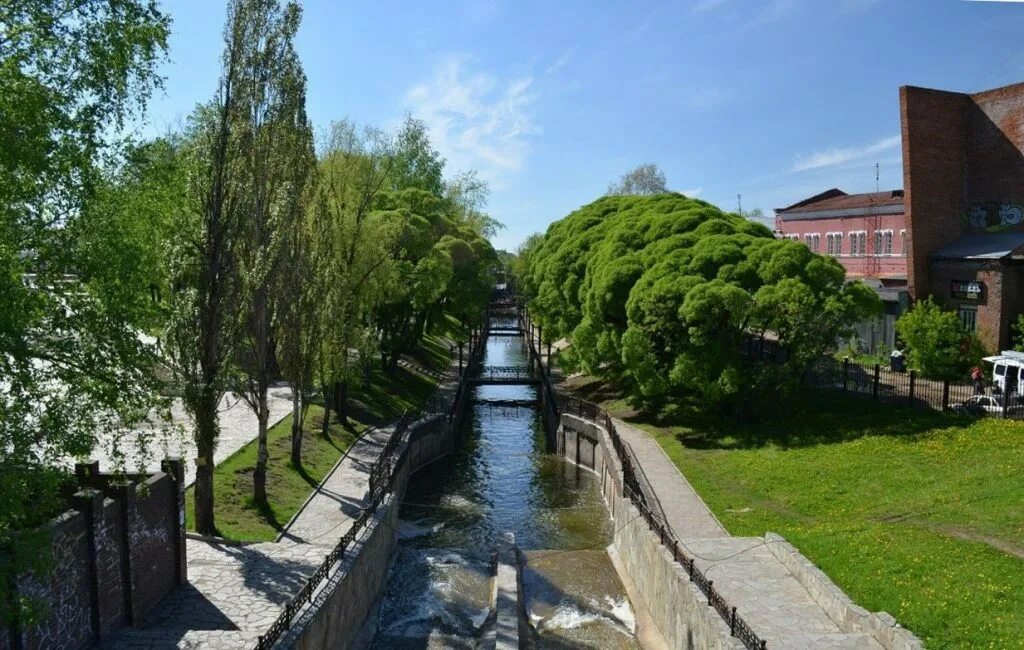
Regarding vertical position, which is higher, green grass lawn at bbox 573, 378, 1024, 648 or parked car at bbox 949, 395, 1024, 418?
parked car at bbox 949, 395, 1024, 418

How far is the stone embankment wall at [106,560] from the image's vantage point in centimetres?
1077

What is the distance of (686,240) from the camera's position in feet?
103

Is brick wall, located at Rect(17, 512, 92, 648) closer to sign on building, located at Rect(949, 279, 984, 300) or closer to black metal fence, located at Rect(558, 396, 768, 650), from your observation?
black metal fence, located at Rect(558, 396, 768, 650)

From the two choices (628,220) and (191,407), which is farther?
(628,220)

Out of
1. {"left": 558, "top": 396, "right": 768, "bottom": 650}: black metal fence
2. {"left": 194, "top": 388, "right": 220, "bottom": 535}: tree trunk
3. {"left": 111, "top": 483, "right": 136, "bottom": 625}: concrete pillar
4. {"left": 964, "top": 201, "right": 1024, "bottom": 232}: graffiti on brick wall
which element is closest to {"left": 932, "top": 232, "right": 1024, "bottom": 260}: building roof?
{"left": 964, "top": 201, "right": 1024, "bottom": 232}: graffiti on brick wall

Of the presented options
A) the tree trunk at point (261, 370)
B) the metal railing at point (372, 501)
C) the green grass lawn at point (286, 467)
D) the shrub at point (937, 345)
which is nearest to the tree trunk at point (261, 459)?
the tree trunk at point (261, 370)

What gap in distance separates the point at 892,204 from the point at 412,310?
25.6 metres

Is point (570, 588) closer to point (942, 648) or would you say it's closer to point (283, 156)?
point (942, 648)

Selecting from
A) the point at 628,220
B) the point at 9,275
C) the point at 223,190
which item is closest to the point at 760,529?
the point at 223,190

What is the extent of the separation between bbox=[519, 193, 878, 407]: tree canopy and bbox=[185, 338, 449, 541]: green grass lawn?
31.3 ft

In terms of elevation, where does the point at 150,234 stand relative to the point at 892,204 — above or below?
below

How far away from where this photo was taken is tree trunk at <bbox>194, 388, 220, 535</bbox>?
55.7ft

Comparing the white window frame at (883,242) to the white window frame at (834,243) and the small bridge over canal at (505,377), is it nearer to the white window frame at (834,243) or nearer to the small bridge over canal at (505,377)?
the white window frame at (834,243)

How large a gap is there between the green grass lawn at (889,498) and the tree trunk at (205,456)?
12585 millimetres
